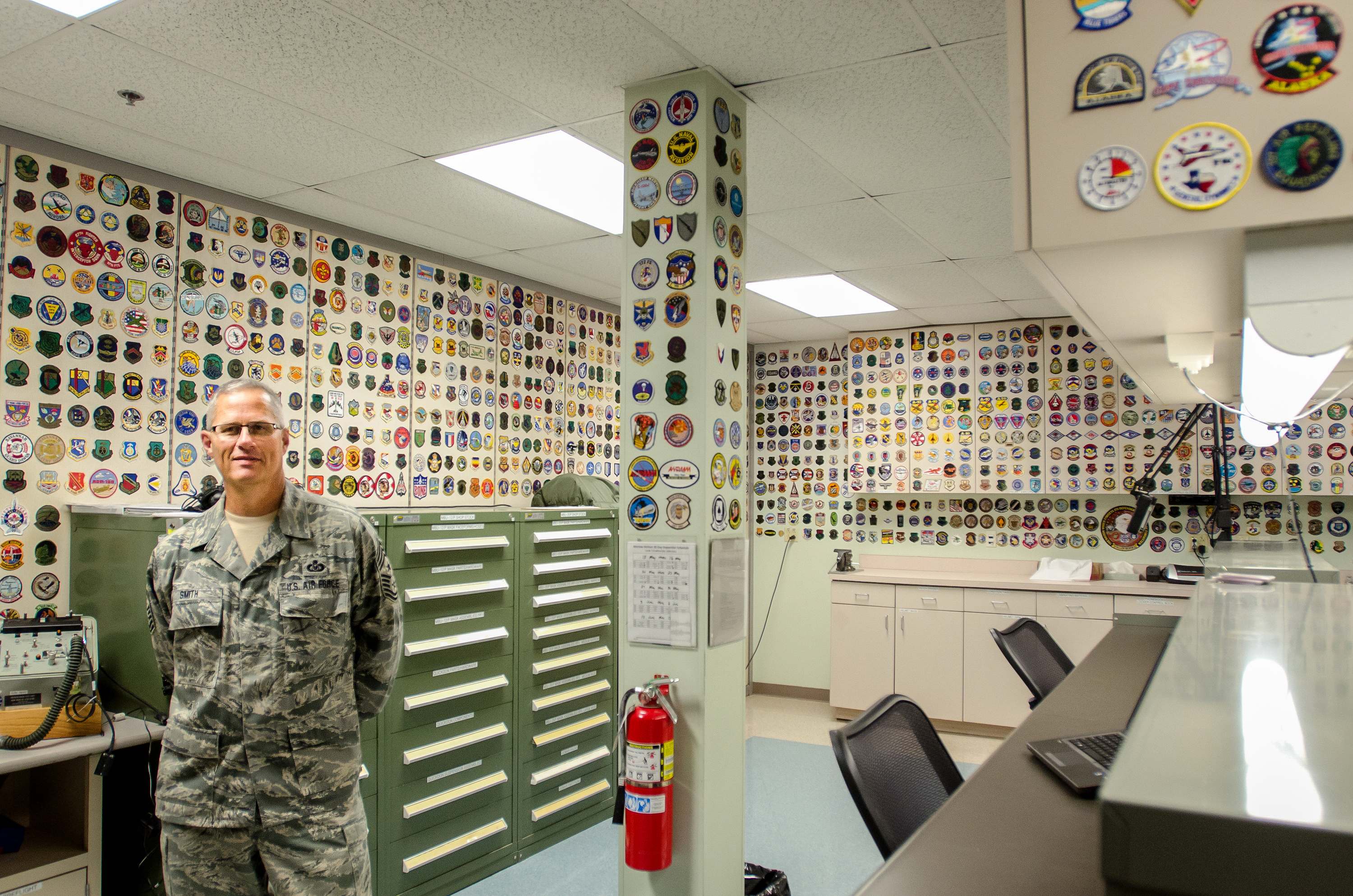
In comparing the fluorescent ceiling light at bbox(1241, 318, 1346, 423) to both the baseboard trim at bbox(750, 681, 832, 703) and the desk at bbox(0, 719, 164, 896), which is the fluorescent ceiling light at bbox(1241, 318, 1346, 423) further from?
the baseboard trim at bbox(750, 681, 832, 703)

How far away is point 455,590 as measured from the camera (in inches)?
122

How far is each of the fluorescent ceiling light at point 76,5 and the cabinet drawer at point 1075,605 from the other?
4914mm

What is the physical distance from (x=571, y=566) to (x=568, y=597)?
0.13 meters

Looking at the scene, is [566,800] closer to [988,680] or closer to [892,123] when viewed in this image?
[988,680]

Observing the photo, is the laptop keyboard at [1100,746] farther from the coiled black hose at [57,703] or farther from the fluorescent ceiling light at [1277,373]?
the coiled black hose at [57,703]

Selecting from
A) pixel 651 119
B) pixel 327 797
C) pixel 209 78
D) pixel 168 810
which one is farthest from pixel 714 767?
pixel 209 78

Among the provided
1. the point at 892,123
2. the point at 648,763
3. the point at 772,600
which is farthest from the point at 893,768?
the point at 772,600

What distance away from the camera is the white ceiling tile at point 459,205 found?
2.98 m

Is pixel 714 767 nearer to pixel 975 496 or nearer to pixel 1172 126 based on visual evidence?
pixel 1172 126

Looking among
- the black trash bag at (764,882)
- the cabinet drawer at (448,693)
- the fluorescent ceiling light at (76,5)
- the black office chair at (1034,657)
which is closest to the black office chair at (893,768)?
the black office chair at (1034,657)

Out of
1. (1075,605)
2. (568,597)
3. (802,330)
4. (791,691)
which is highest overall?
(802,330)

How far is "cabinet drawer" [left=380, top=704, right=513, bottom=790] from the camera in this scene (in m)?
2.92

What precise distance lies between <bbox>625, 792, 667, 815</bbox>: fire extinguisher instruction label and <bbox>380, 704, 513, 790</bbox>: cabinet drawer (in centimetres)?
109

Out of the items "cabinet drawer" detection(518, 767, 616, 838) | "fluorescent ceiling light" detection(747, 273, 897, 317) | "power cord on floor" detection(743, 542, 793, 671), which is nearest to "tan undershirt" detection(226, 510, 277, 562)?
"cabinet drawer" detection(518, 767, 616, 838)
